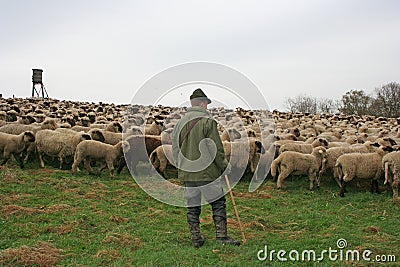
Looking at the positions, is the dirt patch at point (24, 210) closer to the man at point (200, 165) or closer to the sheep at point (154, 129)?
the man at point (200, 165)

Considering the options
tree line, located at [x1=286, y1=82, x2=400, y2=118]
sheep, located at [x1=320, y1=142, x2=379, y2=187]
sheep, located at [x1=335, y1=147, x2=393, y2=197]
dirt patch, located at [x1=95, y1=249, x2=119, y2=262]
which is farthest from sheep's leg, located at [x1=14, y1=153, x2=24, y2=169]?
tree line, located at [x1=286, y1=82, x2=400, y2=118]

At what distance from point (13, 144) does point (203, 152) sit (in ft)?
25.0

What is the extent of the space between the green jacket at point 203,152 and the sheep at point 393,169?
5.82 m

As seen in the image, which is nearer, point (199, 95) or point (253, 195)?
point (199, 95)

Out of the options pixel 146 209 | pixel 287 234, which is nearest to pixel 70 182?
pixel 146 209

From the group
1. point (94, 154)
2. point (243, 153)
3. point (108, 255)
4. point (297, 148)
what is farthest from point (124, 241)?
point (297, 148)

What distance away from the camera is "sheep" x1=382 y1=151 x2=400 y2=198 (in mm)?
10498

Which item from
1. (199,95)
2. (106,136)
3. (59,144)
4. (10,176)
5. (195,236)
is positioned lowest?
(195,236)

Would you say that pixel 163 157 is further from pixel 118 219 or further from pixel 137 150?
pixel 118 219

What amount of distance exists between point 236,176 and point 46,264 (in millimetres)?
7531

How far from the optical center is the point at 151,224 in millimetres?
7934

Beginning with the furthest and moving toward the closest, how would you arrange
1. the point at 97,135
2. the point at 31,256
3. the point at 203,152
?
1. the point at 97,135
2. the point at 203,152
3. the point at 31,256

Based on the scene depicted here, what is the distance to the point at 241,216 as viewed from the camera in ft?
28.7

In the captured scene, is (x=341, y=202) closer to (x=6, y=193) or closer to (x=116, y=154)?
(x=116, y=154)
